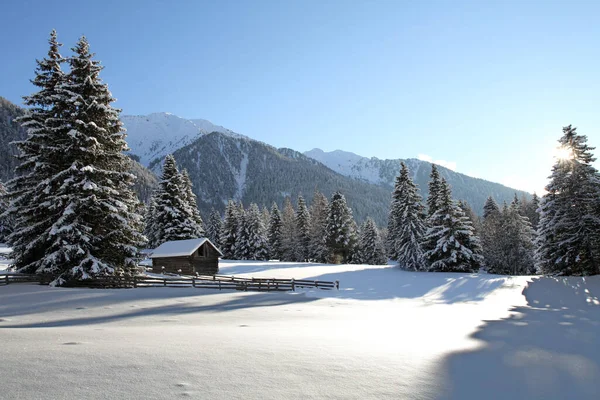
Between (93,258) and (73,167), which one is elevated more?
(73,167)

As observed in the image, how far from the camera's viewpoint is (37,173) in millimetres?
21984

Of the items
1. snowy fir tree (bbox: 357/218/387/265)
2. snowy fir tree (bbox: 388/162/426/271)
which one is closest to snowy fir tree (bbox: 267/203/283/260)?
snowy fir tree (bbox: 357/218/387/265)

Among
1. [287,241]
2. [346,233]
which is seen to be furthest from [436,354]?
[287,241]

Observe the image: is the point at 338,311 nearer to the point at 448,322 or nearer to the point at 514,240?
the point at 448,322

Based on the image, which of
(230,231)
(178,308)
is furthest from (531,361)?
(230,231)

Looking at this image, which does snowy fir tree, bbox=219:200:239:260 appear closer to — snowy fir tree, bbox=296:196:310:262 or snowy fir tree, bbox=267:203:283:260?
snowy fir tree, bbox=267:203:283:260

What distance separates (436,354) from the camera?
8.95m

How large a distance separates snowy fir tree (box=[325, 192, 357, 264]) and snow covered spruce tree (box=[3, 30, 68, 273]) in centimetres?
4139

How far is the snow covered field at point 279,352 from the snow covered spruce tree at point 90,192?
2180 millimetres

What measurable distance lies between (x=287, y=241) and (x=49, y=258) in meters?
50.2

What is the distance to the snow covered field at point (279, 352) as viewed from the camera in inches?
221

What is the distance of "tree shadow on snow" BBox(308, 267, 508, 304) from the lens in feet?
97.2

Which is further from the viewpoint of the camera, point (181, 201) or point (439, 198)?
point (181, 201)

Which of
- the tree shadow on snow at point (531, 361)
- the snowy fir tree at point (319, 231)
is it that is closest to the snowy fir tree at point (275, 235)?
the snowy fir tree at point (319, 231)
